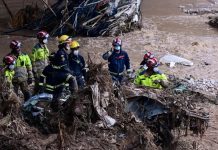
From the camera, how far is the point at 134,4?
1620cm

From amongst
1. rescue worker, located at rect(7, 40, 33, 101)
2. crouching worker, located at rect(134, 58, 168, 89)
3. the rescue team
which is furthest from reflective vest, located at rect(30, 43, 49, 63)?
crouching worker, located at rect(134, 58, 168, 89)

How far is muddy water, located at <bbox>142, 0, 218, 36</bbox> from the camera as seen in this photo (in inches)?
659

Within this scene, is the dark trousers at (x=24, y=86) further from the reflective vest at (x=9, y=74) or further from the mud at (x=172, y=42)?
the mud at (x=172, y=42)

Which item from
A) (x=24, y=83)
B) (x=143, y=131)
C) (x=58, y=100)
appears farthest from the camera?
(x=24, y=83)

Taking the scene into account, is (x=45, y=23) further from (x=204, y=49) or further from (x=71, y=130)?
(x=71, y=130)

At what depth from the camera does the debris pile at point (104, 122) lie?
6.99m

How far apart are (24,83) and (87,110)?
283 centimetres

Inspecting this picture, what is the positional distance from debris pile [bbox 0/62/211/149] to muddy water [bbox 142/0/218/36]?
30.1 ft

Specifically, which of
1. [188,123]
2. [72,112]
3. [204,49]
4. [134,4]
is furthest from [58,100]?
[134,4]

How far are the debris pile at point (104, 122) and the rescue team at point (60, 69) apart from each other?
372 mm

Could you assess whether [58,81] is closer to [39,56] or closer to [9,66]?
[9,66]

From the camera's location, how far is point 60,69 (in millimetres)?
8172

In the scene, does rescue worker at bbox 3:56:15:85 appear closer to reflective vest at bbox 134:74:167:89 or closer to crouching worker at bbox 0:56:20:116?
crouching worker at bbox 0:56:20:116

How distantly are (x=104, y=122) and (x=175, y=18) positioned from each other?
11714 millimetres
